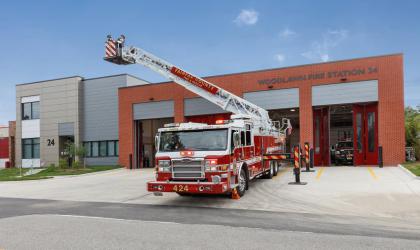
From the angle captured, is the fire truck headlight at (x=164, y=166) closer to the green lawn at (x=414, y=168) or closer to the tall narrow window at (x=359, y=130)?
the green lawn at (x=414, y=168)

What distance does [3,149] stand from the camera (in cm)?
4528

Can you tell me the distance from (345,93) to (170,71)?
11.4m

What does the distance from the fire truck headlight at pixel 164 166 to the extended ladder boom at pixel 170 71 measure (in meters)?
11.2

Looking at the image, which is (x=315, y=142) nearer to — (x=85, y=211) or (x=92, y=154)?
(x=85, y=211)

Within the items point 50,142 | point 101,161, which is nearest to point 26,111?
point 50,142

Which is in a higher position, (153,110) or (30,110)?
(30,110)

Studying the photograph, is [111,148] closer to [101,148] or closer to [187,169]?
[101,148]

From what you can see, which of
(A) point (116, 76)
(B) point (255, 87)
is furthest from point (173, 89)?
(A) point (116, 76)

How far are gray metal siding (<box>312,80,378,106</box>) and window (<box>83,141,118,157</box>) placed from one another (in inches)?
782

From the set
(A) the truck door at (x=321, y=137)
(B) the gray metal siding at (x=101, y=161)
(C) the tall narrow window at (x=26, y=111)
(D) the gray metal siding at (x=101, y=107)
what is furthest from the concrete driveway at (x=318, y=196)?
(C) the tall narrow window at (x=26, y=111)

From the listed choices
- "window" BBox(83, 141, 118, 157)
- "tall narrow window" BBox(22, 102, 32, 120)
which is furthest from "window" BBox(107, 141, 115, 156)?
"tall narrow window" BBox(22, 102, 32, 120)

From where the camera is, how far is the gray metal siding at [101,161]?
36.1 metres

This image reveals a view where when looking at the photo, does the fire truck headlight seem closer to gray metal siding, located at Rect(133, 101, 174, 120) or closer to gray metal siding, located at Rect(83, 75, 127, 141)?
gray metal siding, located at Rect(133, 101, 174, 120)

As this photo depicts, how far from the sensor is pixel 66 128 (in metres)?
38.2
